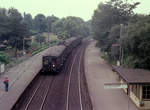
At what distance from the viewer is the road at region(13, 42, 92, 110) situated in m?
17.2

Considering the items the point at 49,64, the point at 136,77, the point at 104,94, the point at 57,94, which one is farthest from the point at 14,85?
the point at 136,77

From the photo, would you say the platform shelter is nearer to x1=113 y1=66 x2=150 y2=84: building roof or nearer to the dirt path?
x1=113 y1=66 x2=150 y2=84: building roof

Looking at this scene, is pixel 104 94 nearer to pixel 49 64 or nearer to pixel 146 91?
pixel 146 91

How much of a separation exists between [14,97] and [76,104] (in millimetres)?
5306

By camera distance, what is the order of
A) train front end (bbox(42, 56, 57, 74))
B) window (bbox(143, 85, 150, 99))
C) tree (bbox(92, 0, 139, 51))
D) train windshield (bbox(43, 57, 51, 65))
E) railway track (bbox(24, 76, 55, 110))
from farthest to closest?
tree (bbox(92, 0, 139, 51)) < train windshield (bbox(43, 57, 51, 65)) < train front end (bbox(42, 56, 57, 74)) < railway track (bbox(24, 76, 55, 110)) < window (bbox(143, 85, 150, 99))

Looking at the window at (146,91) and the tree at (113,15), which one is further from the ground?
the tree at (113,15)

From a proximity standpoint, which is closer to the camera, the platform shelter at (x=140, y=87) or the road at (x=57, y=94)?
the platform shelter at (x=140, y=87)

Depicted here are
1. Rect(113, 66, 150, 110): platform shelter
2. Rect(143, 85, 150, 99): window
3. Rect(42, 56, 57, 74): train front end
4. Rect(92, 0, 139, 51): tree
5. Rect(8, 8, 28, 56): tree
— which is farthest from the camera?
Rect(8, 8, 28, 56): tree

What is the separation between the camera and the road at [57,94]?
679 inches

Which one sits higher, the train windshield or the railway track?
the train windshield

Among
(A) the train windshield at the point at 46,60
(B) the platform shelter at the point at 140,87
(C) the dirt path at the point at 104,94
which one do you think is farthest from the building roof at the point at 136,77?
(A) the train windshield at the point at 46,60

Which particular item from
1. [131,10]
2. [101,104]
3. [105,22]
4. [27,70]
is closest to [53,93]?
[101,104]

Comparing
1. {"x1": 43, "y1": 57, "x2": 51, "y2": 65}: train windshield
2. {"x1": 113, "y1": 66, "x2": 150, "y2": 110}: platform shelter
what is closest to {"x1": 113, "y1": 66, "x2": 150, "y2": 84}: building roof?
{"x1": 113, "y1": 66, "x2": 150, "y2": 110}: platform shelter

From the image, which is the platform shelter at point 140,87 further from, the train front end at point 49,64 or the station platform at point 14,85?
the train front end at point 49,64
